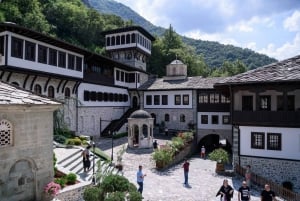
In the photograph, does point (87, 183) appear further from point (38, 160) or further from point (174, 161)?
point (174, 161)

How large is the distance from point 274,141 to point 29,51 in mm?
15702

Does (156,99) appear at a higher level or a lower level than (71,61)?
lower

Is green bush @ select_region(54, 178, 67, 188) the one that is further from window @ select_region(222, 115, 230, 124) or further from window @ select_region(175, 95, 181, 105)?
window @ select_region(175, 95, 181, 105)

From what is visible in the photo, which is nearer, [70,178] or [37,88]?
[70,178]

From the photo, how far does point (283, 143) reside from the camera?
56.5ft

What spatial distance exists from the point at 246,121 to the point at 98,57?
598 inches

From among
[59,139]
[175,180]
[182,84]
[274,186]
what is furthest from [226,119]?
[59,139]

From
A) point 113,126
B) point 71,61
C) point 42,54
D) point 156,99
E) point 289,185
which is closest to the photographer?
point 289,185

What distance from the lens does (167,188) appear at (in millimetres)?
15586

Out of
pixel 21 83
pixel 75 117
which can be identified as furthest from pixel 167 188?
pixel 75 117

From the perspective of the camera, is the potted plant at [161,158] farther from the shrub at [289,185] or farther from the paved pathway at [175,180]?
the shrub at [289,185]

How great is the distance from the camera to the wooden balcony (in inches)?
663

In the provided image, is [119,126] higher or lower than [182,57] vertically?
lower

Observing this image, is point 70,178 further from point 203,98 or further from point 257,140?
point 203,98
